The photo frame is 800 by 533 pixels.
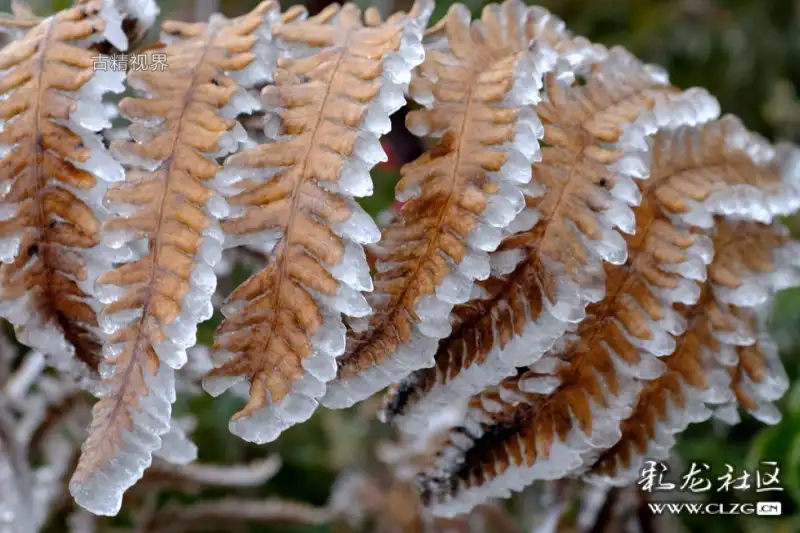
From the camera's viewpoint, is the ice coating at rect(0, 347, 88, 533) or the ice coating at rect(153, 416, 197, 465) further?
the ice coating at rect(0, 347, 88, 533)

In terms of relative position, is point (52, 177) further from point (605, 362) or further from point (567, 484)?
point (567, 484)

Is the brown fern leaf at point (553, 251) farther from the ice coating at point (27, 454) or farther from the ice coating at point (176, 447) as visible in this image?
the ice coating at point (27, 454)

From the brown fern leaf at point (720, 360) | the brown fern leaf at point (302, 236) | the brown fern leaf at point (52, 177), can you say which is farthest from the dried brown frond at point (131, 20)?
the brown fern leaf at point (720, 360)

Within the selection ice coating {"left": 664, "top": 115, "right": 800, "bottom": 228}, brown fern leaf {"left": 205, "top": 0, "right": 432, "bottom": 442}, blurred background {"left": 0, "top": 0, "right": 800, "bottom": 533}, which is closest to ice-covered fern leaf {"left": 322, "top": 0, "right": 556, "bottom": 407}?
brown fern leaf {"left": 205, "top": 0, "right": 432, "bottom": 442}

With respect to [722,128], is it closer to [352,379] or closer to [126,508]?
[352,379]

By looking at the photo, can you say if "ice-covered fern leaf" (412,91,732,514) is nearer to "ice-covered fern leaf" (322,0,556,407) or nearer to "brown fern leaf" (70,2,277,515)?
"ice-covered fern leaf" (322,0,556,407)

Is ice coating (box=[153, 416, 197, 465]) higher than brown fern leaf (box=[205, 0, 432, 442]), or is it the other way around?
brown fern leaf (box=[205, 0, 432, 442])
